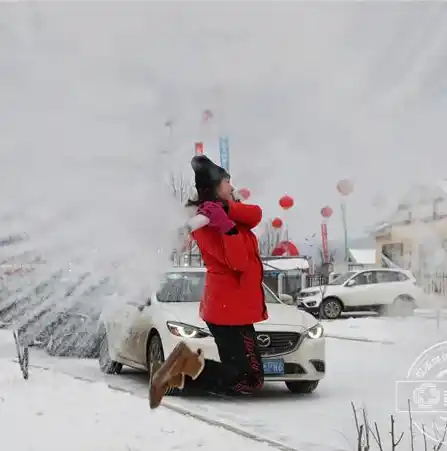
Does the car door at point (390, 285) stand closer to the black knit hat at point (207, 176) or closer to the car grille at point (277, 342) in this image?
the car grille at point (277, 342)

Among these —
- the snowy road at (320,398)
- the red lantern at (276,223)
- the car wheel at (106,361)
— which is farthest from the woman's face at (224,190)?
the car wheel at (106,361)

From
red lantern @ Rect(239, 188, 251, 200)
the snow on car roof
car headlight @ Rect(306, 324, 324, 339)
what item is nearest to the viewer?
red lantern @ Rect(239, 188, 251, 200)

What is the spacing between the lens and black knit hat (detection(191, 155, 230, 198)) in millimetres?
2137

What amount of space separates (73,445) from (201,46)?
1.42 metres

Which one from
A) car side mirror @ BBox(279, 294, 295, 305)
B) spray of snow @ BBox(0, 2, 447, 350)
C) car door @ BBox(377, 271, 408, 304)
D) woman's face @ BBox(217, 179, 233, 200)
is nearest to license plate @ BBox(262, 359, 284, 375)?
car side mirror @ BBox(279, 294, 295, 305)

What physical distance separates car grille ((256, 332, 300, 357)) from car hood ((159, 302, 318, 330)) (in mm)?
53

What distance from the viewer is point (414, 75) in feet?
9.27

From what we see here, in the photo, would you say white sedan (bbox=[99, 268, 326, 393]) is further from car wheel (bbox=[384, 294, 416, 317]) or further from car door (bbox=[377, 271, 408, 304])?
car wheel (bbox=[384, 294, 416, 317])

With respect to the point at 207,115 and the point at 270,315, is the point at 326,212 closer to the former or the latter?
the point at 207,115

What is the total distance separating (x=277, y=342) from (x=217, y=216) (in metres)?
1.49

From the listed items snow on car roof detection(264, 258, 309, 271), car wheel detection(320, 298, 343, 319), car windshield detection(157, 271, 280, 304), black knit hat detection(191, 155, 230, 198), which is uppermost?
black knit hat detection(191, 155, 230, 198)

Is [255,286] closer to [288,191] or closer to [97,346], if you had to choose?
[288,191]

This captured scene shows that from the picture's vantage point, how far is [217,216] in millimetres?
2074

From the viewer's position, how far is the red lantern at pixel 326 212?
113 inches
